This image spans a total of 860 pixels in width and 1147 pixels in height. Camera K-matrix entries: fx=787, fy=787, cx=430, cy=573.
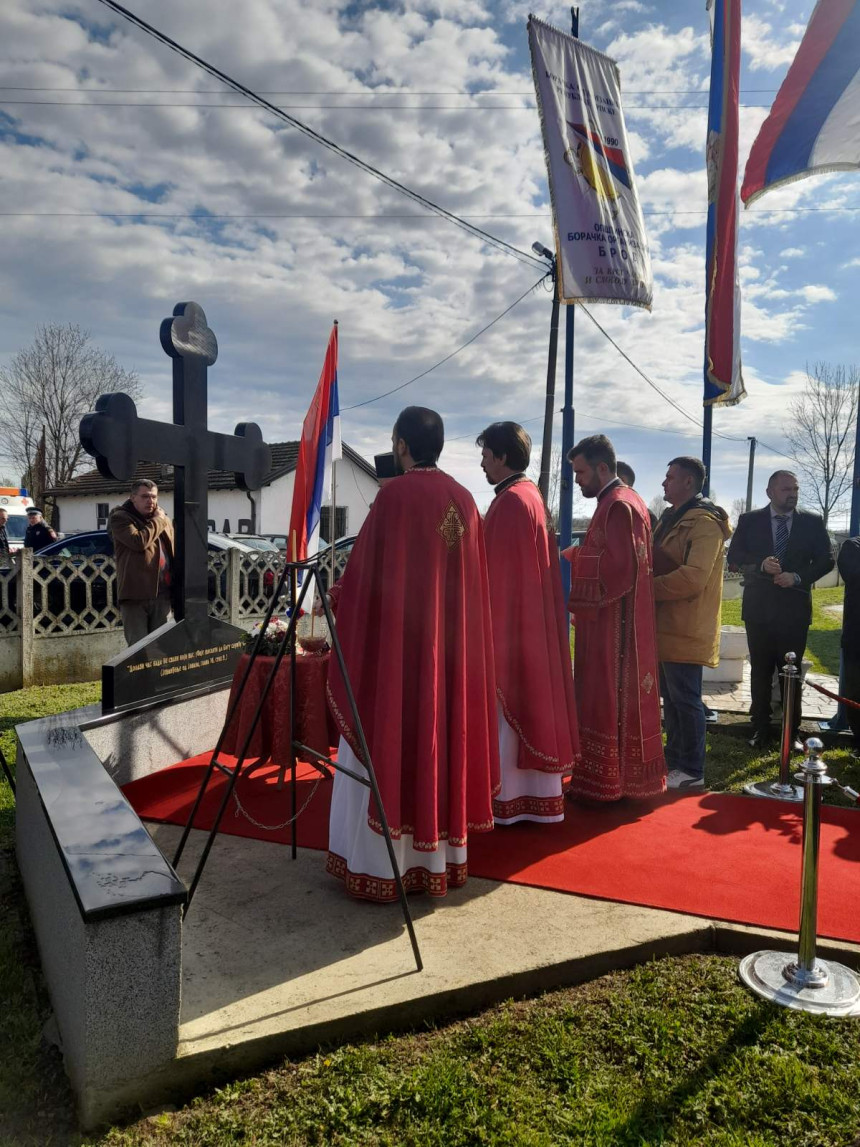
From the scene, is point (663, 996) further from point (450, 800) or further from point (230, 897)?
point (230, 897)

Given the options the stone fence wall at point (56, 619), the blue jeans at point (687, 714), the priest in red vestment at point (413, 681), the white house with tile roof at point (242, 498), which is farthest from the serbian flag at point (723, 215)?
the white house with tile roof at point (242, 498)

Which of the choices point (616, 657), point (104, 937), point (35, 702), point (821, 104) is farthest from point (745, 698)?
point (104, 937)

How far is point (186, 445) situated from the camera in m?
5.25

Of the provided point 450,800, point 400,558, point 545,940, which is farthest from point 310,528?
point 545,940

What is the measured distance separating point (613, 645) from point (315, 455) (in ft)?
7.27

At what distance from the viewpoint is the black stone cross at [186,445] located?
4777 mm

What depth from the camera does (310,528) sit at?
11.2 feet

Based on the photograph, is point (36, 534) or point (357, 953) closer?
point (357, 953)

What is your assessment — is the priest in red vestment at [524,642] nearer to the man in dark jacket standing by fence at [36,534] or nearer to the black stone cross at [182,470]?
the black stone cross at [182,470]

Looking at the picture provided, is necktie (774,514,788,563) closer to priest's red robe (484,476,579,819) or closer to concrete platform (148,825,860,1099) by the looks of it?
priest's red robe (484,476,579,819)

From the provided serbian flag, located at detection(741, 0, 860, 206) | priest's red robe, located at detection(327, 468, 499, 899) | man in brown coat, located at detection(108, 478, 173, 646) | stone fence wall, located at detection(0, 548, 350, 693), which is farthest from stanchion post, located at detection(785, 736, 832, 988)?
stone fence wall, located at detection(0, 548, 350, 693)

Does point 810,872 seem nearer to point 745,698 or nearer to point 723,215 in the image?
point 723,215

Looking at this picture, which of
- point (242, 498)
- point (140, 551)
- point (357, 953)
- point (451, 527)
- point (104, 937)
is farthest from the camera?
point (242, 498)

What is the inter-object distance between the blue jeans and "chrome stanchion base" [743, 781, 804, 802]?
33 cm
